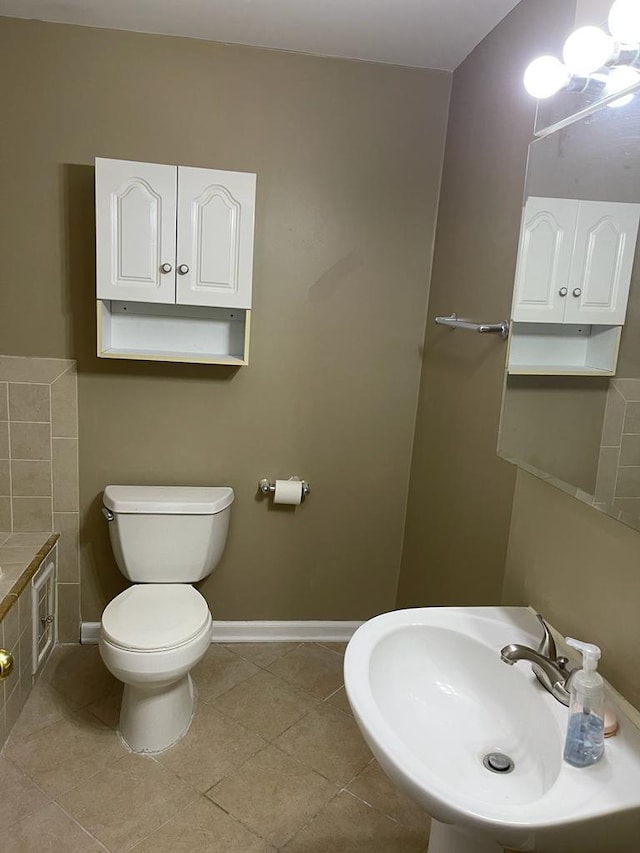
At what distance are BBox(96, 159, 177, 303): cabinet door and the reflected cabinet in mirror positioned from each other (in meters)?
1.20

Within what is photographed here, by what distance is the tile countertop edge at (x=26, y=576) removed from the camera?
2004 millimetres

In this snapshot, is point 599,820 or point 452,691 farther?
point 452,691

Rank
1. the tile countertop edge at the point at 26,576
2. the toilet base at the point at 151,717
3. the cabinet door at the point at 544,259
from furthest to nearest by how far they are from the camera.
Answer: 1. the toilet base at the point at 151,717
2. the tile countertop edge at the point at 26,576
3. the cabinet door at the point at 544,259

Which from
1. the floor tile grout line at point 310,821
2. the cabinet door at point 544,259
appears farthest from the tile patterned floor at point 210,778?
the cabinet door at point 544,259

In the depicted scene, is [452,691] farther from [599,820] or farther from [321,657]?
[321,657]

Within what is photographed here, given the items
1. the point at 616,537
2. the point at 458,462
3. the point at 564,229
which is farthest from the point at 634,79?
the point at 458,462

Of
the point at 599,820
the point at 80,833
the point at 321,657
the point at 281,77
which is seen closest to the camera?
the point at 599,820

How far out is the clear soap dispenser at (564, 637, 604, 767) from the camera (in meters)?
1.07

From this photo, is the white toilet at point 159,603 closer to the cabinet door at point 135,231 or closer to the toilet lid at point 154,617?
the toilet lid at point 154,617

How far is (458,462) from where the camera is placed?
2199 millimetres

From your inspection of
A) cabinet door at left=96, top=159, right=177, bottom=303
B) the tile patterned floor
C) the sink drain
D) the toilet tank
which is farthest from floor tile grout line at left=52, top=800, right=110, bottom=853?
cabinet door at left=96, top=159, right=177, bottom=303

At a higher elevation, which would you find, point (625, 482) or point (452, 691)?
point (625, 482)

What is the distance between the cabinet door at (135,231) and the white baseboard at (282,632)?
4.65 feet

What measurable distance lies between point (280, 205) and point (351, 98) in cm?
47
